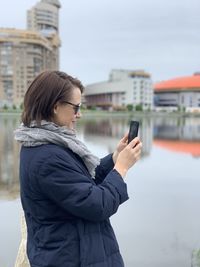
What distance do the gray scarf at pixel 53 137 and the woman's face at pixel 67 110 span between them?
3 centimetres

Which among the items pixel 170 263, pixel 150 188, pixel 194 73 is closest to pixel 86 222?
pixel 170 263

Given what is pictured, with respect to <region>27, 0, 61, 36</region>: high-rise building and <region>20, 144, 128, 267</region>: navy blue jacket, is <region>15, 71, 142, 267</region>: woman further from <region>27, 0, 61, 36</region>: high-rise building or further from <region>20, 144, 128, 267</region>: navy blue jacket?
<region>27, 0, 61, 36</region>: high-rise building

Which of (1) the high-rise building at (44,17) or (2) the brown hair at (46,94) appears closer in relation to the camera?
(2) the brown hair at (46,94)

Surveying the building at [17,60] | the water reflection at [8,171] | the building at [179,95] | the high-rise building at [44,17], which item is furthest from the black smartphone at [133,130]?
the building at [179,95]

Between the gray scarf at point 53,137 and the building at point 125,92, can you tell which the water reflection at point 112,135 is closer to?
the gray scarf at point 53,137

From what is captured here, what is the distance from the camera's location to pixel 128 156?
65.8 inches

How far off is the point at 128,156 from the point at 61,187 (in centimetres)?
32

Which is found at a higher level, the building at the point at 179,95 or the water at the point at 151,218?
the building at the point at 179,95

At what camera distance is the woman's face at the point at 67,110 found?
162 centimetres

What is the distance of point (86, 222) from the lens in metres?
1.56

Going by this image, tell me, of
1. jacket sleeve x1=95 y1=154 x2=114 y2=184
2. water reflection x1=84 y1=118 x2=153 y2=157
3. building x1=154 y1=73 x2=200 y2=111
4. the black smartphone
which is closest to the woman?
the black smartphone

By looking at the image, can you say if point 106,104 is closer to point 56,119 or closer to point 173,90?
point 173,90

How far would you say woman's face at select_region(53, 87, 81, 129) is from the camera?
1.62 metres

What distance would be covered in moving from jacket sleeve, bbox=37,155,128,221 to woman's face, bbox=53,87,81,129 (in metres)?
0.18
